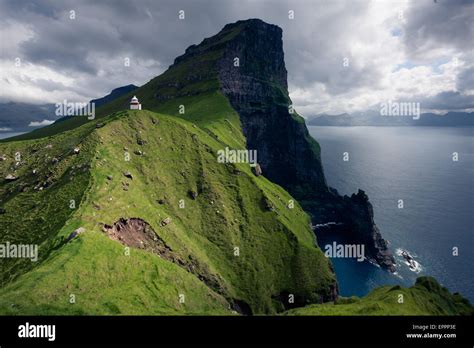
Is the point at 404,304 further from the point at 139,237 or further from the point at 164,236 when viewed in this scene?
the point at 139,237

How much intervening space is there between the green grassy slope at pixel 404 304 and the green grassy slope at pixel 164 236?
25.8 meters

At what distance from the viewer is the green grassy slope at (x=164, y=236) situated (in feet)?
171

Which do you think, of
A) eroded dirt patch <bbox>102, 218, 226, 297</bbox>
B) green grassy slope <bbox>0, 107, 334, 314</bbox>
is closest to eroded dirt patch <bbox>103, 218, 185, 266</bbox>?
eroded dirt patch <bbox>102, 218, 226, 297</bbox>

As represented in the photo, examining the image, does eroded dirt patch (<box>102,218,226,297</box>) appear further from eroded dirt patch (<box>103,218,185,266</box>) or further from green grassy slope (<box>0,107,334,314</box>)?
green grassy slope (<box>0,107,334,314</box>)

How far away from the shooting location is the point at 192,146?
5059 inches

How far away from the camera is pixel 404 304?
217 feet

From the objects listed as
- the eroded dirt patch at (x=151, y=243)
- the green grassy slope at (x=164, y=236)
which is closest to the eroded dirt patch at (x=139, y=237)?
the eroded dirt patch at (x=151, y=243)

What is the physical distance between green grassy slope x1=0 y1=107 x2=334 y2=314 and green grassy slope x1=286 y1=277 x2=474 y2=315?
84.7ft

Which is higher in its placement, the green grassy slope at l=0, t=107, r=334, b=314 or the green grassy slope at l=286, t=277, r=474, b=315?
the green grassy slope at l=0, t=107, r=334, b=314

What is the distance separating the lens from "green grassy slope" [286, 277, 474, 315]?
200ft

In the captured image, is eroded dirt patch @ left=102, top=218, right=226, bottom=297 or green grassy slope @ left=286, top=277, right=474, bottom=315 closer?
green grassy slope @ left=286, top=277, right=474, bottom=315
